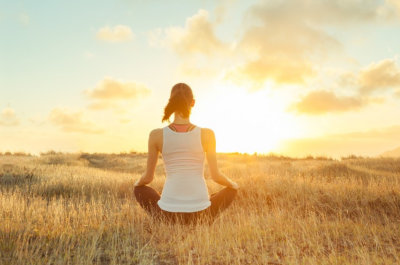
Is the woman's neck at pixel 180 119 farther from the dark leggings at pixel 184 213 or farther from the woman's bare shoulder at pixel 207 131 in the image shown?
the dark leggings at pixel 184 213

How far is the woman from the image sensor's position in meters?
4.88

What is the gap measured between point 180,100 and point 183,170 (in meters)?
1.00

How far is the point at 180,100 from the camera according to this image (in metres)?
4.82

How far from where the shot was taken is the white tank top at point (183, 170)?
489cm

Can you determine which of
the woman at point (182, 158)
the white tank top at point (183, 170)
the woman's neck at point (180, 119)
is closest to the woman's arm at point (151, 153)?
the woman at point (182, 158)

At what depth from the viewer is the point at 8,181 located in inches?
517

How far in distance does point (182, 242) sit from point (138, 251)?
25.2 inches

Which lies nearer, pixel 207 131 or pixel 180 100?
pixel 180 100

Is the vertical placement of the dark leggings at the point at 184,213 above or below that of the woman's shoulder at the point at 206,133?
below

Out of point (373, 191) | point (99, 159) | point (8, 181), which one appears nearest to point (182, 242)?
point (373, 191)

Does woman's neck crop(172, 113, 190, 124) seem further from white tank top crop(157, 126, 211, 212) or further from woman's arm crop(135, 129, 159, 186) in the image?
woman's arm crop(135, 129, 159, 186)

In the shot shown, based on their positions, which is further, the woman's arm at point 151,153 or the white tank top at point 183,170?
the woman's arm at point 151,153

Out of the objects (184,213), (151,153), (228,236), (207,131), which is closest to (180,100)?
(207,131)

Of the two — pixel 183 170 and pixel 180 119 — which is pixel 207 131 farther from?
pixel 183 170
